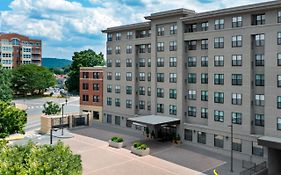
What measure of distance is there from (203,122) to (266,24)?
17.5 meters

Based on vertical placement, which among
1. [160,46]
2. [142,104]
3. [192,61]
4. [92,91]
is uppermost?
[160,46]

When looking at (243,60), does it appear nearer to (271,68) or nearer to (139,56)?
(271,68)

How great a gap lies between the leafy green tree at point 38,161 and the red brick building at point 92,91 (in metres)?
42.5

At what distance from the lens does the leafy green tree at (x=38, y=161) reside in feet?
63.4

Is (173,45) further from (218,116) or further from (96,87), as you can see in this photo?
(96,87)

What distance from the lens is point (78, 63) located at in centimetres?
11838

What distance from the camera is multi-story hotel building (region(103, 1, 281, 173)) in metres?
38.3

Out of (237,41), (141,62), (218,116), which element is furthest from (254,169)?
(141,62)

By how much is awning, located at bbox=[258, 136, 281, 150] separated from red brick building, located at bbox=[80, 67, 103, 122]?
3873 cm

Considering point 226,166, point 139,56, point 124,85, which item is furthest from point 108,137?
point 226,166

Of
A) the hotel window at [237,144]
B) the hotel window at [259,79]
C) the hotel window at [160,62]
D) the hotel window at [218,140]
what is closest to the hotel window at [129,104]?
the hotel window at [160,62]

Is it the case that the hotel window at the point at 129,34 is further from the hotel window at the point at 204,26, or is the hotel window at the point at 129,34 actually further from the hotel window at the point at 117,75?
the hotel window at the point at 204,26

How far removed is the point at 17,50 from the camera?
487ft

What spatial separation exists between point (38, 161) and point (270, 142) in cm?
2758
